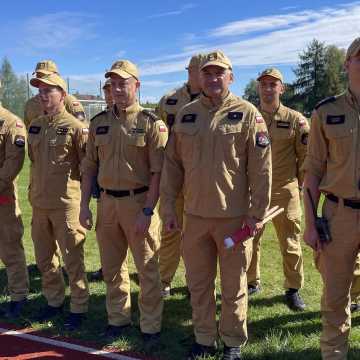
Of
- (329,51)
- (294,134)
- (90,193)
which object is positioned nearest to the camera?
(90,193)

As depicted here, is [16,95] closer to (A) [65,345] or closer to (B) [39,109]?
(B) [39,109]

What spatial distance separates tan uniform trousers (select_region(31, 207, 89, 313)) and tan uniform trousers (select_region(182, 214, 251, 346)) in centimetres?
128

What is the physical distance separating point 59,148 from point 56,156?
8cm

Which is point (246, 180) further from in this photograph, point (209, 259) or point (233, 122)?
point (209, 259)

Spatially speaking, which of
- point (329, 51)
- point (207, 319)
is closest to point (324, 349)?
point (207, 319)

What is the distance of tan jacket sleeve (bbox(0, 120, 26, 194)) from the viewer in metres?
4.71

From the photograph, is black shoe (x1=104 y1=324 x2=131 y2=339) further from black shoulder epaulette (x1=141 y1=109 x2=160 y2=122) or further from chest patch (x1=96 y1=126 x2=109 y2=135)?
black shoulder epaulette (x1=141 y1=109 x2=160 y2=122)

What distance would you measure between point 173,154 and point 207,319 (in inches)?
54.4

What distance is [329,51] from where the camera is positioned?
5934 cm

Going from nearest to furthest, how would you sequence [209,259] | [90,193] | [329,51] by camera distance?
[209,259] → [90,193] → [329,51]

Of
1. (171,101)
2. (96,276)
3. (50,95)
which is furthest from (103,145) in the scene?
(96,276)

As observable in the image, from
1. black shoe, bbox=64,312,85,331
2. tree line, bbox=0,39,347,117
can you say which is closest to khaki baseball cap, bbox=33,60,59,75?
black shoe, bbox=64,312,85,331

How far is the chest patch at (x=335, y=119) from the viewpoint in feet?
10.6

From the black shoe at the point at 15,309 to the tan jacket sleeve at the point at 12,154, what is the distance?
4.08 ft
